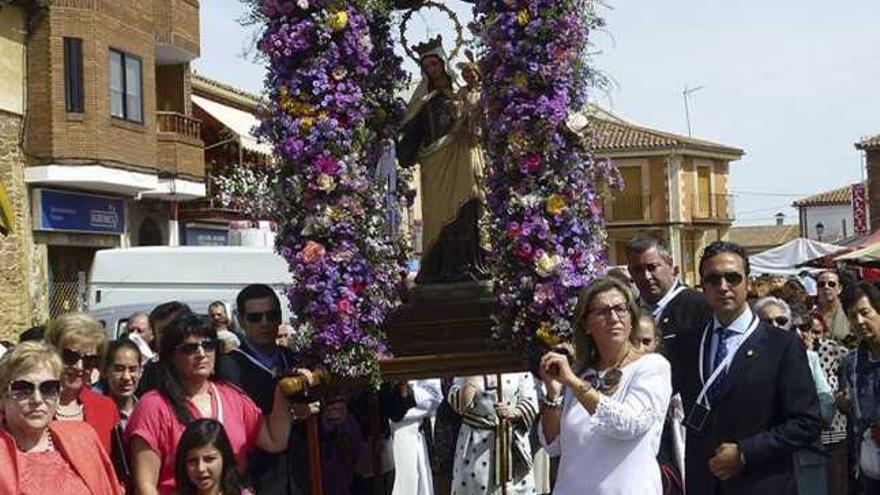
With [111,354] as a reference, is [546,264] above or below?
above

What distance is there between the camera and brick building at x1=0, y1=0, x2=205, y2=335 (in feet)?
76.8

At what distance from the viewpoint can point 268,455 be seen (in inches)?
237

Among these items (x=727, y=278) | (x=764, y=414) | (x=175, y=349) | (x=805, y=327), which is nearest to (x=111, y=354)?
(x=175, y=349)

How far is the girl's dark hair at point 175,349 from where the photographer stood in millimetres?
5512

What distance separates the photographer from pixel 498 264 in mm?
6715

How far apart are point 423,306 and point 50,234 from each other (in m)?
18.0

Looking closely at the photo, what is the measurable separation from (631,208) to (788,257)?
31.9 m

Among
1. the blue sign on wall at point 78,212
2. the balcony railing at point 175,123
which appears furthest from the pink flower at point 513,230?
Answer: the balcony railing at point 175,123

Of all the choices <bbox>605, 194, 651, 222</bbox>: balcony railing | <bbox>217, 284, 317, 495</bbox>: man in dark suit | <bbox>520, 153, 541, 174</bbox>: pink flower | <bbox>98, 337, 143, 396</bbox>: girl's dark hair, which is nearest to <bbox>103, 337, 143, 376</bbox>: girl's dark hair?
<bbox>98, 337, 143, 396</bbox>: girl's dark hair

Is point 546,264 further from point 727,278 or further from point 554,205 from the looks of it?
point 727,278

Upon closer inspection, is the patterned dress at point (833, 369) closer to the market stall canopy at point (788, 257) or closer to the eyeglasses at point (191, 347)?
the eyeglasses at point (191, 347)

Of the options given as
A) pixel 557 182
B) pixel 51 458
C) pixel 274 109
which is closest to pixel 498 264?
pixel 557 182

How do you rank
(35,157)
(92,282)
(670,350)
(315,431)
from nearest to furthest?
(670,350), (315,431), (92,282), (35,157)

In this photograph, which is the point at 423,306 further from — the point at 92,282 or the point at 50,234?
the point at 50,234
